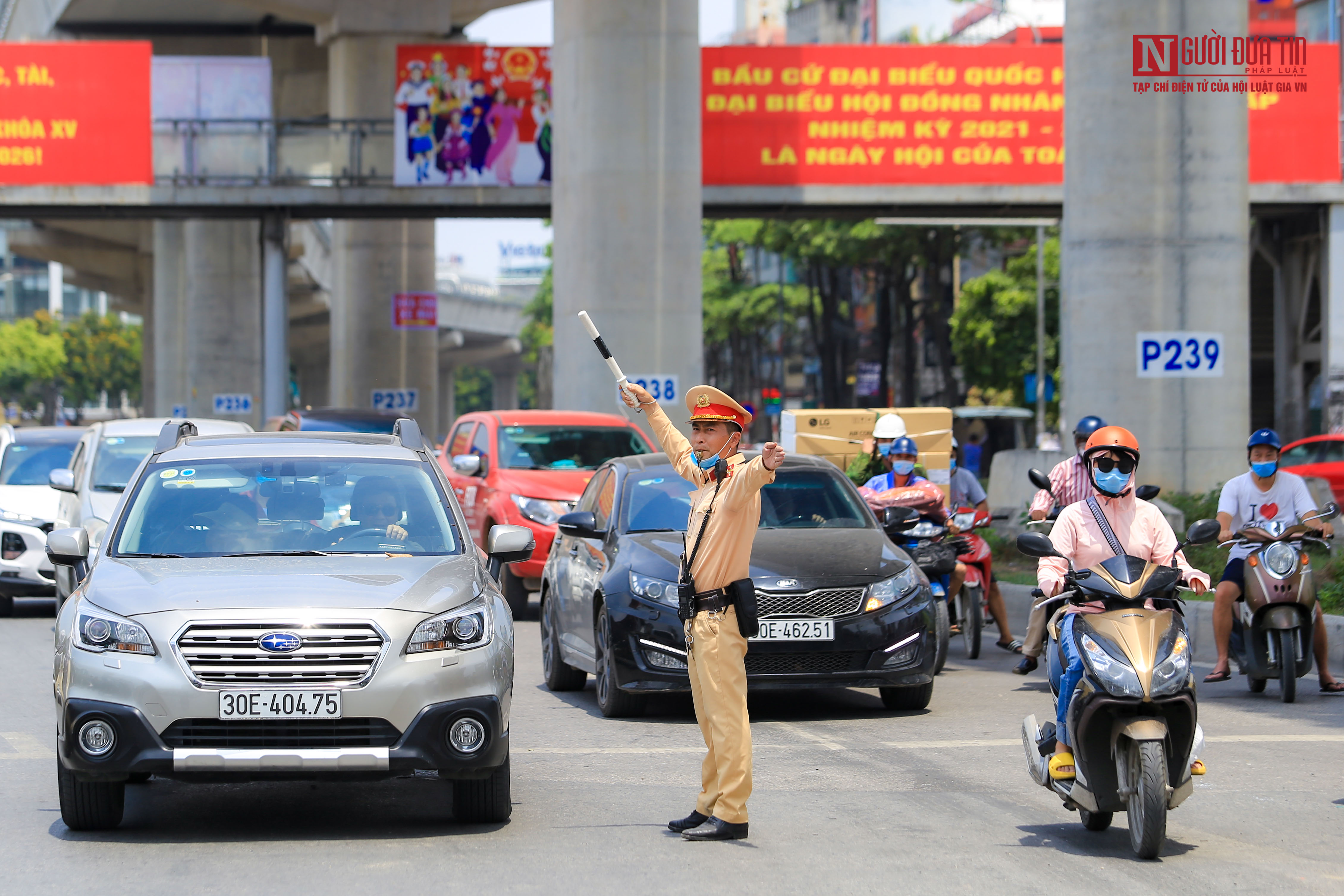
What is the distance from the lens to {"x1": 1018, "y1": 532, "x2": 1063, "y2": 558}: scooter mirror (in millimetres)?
6652

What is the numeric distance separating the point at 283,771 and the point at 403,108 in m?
29.3

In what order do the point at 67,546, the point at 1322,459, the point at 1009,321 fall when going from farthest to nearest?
the point at 1009,321 → the point at 1322,459 → the point at 67,546

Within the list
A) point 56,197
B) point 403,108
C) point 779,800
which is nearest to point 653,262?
point 403,108

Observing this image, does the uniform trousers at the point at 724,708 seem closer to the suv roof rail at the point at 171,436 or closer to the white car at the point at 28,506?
the suv roof rail at the point at 171,436

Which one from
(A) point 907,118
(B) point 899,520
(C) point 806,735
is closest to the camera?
(C) point 806,735

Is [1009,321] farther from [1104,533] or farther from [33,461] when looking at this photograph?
[1104,533]

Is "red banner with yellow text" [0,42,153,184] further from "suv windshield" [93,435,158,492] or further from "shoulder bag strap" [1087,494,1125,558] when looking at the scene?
"shoulder bag strap" [1087,494,1125,558]

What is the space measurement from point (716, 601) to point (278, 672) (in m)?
1.63

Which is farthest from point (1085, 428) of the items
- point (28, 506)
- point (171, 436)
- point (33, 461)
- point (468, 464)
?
point (33, 461)

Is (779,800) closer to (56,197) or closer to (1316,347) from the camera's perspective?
(56,197)

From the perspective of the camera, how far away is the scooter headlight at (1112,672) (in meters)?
6.21

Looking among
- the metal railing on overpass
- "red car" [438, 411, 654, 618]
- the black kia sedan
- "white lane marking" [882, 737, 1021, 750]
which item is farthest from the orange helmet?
the metal railing on overpass

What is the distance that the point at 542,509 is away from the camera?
16.1 m

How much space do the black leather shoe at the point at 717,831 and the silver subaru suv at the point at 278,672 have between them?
0.78 meters
